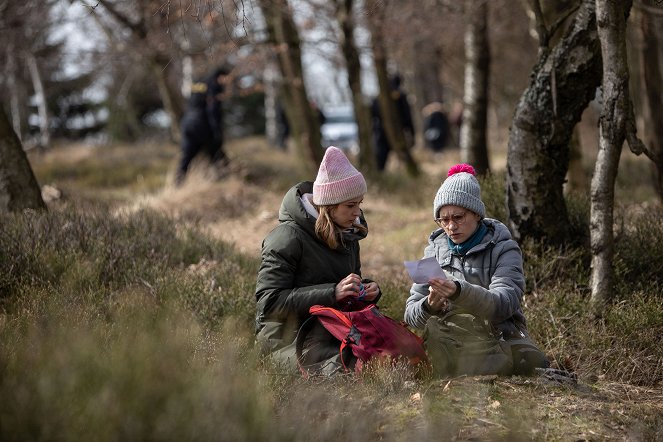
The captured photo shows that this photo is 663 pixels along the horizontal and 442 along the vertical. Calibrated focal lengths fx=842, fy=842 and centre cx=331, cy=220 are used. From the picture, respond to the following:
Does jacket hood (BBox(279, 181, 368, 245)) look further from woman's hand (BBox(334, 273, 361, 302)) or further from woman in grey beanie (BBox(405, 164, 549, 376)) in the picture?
woman in grey beanie (BBox(405, 164, 549, 376))

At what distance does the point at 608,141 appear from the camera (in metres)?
5.50

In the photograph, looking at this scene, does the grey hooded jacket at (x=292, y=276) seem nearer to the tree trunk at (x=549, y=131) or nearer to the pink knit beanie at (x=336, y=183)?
the pink knit beanie at (x=336, y=183)

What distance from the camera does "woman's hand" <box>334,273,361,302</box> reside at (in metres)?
4.45

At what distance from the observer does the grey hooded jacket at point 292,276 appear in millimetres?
4551

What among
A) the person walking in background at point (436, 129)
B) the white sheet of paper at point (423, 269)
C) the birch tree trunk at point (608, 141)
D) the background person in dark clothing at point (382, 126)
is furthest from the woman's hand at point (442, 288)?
the person walking in background at point (436, 129)

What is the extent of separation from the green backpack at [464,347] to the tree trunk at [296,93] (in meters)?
8.75

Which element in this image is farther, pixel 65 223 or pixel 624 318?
pixel 65 223

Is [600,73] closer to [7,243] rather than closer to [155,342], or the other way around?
[155,342]

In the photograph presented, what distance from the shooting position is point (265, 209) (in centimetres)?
1209

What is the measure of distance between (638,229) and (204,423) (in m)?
4.47

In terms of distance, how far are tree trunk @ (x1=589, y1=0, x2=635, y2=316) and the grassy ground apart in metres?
0.21

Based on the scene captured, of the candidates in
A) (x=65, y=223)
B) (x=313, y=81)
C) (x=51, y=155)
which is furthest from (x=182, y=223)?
(x=313, y=81)

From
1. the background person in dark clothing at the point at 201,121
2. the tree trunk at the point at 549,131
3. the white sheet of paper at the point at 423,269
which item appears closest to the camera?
the white sheet of paper at the point at 423,269

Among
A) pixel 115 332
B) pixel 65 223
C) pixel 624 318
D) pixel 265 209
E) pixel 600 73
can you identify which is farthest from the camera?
pixel 265 209
